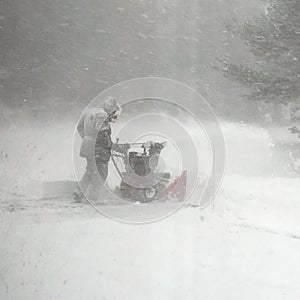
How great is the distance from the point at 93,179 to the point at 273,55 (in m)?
0.88

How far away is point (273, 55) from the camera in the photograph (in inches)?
78.6

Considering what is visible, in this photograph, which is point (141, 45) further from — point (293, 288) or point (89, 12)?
point (293, 288)

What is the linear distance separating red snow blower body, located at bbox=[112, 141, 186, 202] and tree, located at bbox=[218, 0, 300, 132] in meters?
0.43

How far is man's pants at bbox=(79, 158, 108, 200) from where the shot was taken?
198 cm

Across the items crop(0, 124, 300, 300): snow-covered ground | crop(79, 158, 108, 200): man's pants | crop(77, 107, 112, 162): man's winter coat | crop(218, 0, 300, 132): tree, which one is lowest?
crop(0, 124, 300, 300): snow-covered ground

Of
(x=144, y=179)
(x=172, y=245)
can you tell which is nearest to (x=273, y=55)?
(x=144, y=179)

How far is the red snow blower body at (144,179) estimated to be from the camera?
1.97m

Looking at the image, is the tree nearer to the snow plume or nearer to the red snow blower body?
the snow plume

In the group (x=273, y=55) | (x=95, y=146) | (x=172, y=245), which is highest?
(x=273, y=55)

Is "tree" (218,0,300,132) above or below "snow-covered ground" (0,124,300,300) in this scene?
above

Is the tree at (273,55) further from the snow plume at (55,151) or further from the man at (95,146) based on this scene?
the man at (95,146)

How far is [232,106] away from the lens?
1.99 m

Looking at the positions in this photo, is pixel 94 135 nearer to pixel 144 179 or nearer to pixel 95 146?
pixel 95 146

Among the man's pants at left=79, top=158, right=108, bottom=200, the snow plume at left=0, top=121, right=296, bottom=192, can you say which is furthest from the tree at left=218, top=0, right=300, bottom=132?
the man's pants at left=79, top=158, right=108, bottom=200
